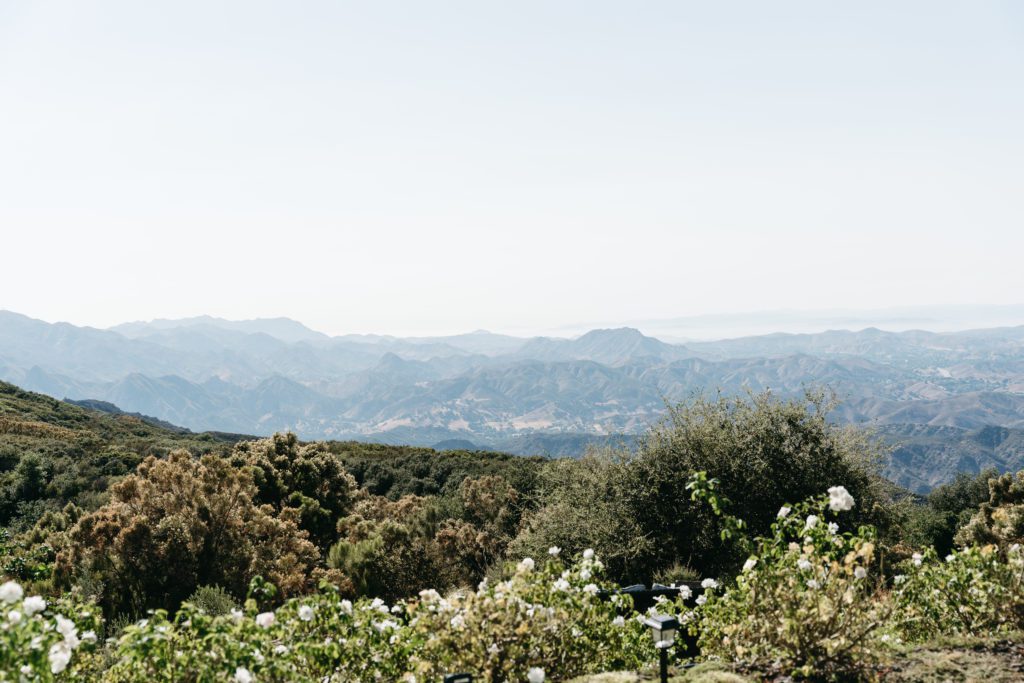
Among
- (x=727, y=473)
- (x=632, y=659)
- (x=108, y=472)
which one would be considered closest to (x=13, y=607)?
(x=632, y=659)

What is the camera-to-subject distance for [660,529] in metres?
15.1

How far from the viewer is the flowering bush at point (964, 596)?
6672 mm

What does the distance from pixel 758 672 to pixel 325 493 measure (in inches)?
968

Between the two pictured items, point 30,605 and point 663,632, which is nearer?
point 30,605

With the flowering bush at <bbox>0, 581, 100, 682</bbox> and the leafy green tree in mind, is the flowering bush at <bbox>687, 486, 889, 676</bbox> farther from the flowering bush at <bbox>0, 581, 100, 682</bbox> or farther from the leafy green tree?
the leafy green tree

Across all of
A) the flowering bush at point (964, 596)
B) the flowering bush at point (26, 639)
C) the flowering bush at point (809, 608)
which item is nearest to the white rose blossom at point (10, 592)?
the flowering bush at point (26, 639)

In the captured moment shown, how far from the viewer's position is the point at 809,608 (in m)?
4.81

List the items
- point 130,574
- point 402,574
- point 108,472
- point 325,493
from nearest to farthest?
point 130,574
point 402,574
point 325,493
point 108,472

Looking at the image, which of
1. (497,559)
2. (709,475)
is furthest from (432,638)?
(497,559)

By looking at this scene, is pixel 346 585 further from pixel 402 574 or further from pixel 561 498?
pixel 561 498

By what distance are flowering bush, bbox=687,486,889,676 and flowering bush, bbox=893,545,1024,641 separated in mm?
2093

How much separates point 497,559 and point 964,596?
39.9ft

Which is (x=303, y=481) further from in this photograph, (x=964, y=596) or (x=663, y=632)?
(x=964, y=596)

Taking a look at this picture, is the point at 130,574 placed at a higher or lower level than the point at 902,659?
lower
